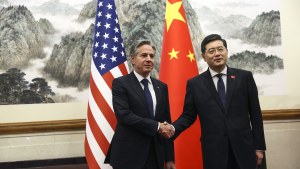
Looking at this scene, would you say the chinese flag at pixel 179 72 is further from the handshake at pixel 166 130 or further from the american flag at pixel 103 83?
the handshake at pixel 166 130

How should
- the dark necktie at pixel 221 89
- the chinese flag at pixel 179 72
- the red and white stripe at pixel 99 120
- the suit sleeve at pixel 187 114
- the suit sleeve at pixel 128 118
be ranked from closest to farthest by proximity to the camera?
the suit sleeve at pixel 128 118 → the dark necktie at pixel 221 89 → the suit sleeve at pixel 187 114 → the red and white stripe at pixel 99 120 → the chinese flag at pixel 179 72

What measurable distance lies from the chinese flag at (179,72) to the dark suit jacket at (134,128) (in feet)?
1.87

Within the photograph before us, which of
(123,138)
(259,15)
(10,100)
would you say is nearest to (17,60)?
(10,100)

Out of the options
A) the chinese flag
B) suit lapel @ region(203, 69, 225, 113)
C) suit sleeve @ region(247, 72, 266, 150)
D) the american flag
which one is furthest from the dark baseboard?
suit sleeve @ region(247, 72, 266, 150)

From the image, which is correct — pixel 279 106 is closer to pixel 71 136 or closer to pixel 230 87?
pixel 230 87

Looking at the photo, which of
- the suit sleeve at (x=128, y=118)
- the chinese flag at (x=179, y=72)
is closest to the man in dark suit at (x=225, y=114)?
the suit sleeve at (x=128, y=118)

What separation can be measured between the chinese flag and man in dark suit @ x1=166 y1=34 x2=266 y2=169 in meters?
0.55

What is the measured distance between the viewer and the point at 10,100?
9.89ft

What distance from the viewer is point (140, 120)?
1.91m

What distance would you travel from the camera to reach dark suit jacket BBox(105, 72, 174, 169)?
6.33ft

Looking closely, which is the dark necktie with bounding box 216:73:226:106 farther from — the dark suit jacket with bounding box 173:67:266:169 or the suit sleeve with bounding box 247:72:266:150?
the suit sleeve with bounding box 247:72:266:150

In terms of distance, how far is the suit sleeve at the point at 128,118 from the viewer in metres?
1.91

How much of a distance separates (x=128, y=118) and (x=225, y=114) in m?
0.60

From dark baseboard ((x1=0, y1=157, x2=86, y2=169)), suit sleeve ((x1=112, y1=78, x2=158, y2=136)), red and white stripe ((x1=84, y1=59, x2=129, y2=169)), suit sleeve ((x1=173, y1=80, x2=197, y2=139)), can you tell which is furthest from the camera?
dark baseboard ((x1=0, y1=157, x2=86, y2=169))
